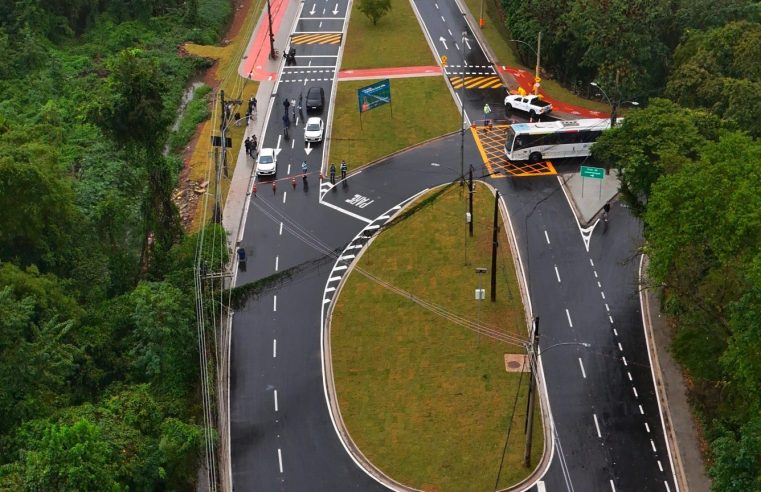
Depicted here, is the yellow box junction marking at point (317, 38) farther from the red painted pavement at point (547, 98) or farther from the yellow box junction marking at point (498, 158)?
the yellow box junction marking at point (498, 158)

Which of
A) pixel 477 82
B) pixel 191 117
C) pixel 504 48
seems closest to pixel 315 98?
pixel 191 117

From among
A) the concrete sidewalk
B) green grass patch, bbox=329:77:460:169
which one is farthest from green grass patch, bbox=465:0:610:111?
the concrete sidewalk

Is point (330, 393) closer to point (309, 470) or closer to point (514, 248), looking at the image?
point (309, 470)

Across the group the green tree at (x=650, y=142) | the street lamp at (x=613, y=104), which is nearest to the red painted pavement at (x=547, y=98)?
the street lamp at (x=613, y=104)

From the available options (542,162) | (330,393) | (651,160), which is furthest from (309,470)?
(542,162)

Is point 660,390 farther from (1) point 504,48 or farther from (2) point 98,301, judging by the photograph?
(1) point 504,48
